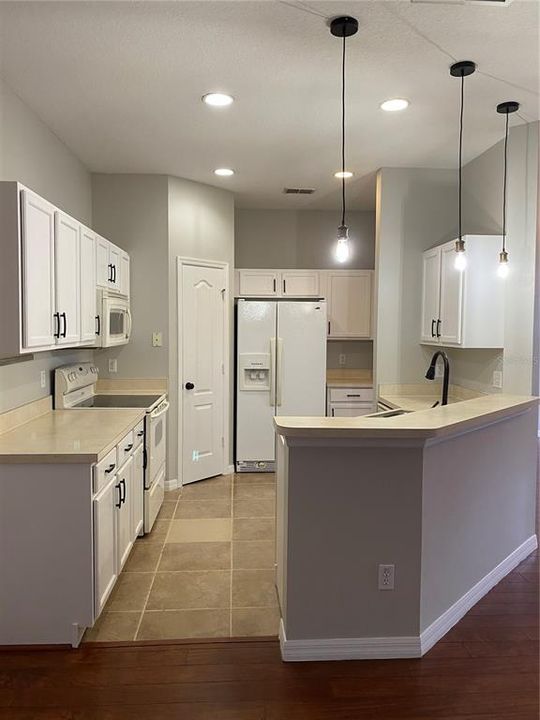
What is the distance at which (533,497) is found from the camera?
11.1 ft

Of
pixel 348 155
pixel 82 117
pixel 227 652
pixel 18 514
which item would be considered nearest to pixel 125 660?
Answer: pixel 227 652

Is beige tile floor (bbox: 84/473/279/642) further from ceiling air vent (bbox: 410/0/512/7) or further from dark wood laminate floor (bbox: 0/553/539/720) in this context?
ceiling air vent (bbox: 410/0/512/7)

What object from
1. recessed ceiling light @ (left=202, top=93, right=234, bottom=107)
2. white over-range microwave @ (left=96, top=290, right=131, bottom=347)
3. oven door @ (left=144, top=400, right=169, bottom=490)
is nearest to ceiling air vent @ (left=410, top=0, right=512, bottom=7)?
recessed ceiling light @ (left=202, top=93, right=234, bottom=107)

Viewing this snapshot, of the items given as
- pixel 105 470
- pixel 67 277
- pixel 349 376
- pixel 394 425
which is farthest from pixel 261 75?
pixel 349 376

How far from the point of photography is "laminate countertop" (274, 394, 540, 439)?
7.50ft

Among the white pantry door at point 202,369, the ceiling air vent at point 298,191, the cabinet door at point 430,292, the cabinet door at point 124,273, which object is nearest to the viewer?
the cabinet door at point 430,292

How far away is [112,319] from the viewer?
4094 mm

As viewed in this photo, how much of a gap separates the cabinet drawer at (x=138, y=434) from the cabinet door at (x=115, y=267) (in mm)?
1145

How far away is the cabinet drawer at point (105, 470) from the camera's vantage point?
2.53 metres

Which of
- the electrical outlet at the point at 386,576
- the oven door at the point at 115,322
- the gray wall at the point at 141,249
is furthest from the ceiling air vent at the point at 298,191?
the electrical outlet at the point at 386,576

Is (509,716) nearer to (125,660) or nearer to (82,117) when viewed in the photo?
(125,660)

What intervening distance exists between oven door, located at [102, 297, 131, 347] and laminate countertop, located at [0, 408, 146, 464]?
583 millimetres

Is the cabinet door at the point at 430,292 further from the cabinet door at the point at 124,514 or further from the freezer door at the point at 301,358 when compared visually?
the cabinet door at the point at 124,514

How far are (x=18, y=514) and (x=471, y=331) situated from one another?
305 cm
